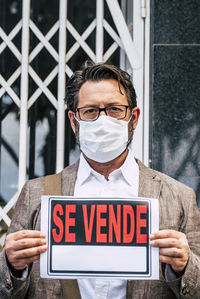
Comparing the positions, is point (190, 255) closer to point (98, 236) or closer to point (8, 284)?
point (98, 236)

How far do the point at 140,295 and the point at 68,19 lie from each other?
2.67 metres

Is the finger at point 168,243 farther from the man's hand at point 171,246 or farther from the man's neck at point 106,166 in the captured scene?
the man's neck at point 106,166

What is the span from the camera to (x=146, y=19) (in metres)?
3.76

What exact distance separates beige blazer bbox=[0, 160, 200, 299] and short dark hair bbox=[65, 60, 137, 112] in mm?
376

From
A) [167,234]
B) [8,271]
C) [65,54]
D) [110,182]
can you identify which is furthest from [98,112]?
[65,54]

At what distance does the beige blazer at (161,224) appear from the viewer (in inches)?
81.4

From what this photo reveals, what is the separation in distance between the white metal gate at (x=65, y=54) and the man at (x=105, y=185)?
121cm

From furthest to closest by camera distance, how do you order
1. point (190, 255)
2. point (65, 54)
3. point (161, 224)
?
point (65, 54), point (161, 224), point (190, 255)

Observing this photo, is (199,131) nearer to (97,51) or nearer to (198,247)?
(97,51)

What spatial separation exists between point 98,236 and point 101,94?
0.75 meters

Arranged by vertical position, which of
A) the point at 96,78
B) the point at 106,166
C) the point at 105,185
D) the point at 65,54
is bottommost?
the point at 105,185

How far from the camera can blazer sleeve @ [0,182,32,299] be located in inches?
81.0

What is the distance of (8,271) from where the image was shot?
80.1 inches

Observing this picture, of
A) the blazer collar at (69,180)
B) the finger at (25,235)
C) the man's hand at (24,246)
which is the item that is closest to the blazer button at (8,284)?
the man's hand at (24,246)
